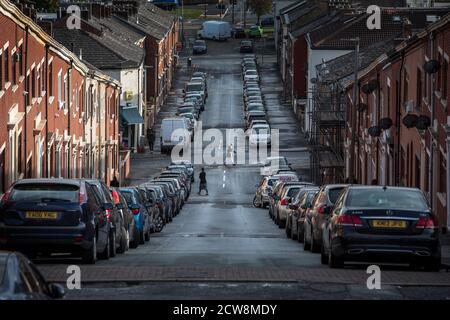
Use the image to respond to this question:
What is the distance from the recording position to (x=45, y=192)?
902 inches

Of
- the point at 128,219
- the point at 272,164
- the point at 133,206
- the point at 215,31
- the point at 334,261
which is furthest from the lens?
the point at 215,31

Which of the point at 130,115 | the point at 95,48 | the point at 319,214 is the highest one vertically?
the point at 95,48

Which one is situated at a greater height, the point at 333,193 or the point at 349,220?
the point at 333,193

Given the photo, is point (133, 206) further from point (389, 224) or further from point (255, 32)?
point (255, 32)

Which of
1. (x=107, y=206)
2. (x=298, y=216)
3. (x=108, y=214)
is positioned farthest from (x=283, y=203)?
(x=107, y=206)

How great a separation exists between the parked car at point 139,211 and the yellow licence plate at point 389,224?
36.4 ft

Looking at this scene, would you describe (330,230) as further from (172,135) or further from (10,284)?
(172,135)

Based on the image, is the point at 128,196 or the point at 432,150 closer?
the point at 128,196

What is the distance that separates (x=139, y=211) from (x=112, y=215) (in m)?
6.50

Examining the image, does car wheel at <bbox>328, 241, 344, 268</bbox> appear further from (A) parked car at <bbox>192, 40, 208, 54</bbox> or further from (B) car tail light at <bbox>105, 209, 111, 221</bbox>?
(A) parked car at <bbox>192, 40, 208, 54</bbox>

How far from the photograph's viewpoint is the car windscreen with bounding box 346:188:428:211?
72.3 feet

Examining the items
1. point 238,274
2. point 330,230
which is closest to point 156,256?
point 330,230

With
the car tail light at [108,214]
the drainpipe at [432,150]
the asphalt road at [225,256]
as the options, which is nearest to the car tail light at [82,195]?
the asphalt road at [225,256]

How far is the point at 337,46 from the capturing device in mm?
92000
